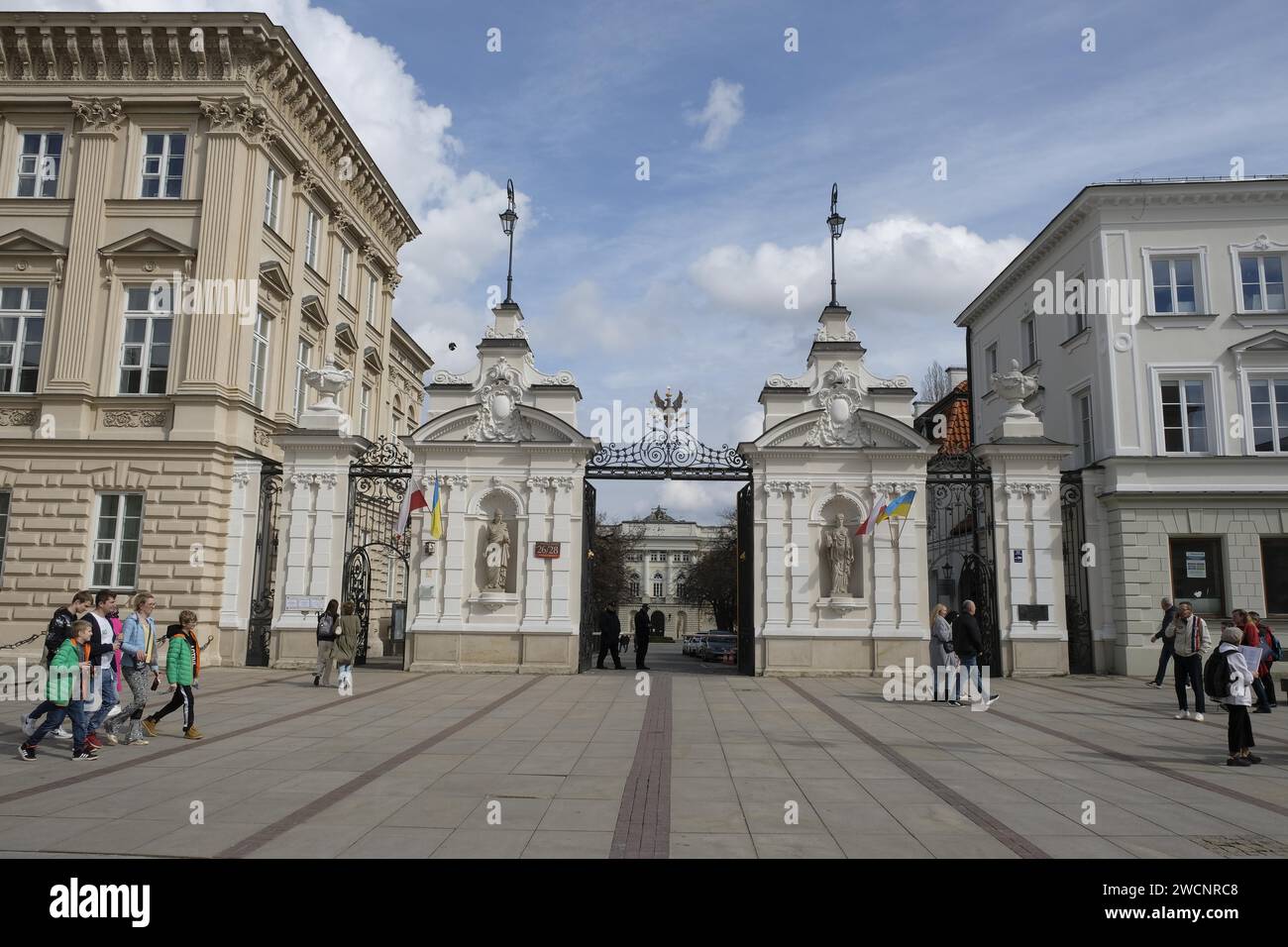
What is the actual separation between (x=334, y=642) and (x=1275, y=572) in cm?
2108

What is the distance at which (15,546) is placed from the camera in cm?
2189

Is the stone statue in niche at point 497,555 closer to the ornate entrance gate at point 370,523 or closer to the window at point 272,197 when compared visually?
the ornate entrance gate at point 370,523

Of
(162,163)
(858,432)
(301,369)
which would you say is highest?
(162,163)

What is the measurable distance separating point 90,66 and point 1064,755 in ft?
88.6

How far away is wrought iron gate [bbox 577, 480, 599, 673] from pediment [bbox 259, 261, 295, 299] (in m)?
10.5

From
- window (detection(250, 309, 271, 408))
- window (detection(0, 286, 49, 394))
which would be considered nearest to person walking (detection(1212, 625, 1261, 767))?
window (detection(250, 309, 271, 408))

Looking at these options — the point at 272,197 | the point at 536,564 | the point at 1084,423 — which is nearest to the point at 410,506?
the point at 536,564

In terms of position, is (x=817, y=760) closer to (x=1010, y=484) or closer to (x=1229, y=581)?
(x=1010, y=484)

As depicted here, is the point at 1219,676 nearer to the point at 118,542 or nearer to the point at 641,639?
the point at 641,639

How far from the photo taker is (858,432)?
21.5 meters

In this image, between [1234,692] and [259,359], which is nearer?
[1234,692]

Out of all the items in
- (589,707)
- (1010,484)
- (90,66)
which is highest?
(90,66)
